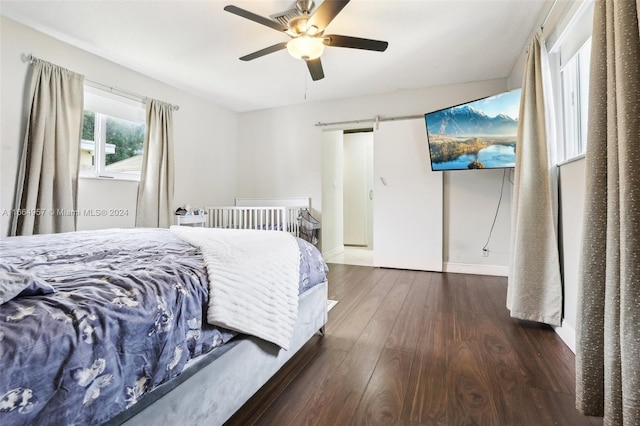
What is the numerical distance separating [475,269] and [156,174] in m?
4.02

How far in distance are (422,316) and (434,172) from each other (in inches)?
82.0

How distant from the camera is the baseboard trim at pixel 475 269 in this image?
3494 mm

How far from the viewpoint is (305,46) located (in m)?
2.16

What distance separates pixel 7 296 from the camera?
1.97ft

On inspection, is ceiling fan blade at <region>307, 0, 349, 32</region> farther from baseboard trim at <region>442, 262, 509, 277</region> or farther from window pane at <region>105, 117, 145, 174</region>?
baseboard trim at <region>442, 262, 509, 277</region>

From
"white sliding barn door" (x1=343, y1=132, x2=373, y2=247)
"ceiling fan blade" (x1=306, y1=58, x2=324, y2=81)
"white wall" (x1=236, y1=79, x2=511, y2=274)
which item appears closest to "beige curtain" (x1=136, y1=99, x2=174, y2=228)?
"white wall" (x1=236, y1=79, x2=511, y2=274)

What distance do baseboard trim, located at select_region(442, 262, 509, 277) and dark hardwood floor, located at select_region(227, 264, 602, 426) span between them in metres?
1.31

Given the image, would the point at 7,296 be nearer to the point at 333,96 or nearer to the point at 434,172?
the point at 434,172

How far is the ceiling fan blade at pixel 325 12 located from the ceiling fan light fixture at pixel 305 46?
0.09 meters

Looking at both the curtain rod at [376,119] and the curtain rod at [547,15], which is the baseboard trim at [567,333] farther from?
the curtain rod at [376,119]

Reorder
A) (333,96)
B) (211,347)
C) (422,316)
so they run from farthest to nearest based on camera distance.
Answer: (333,96) → (422,316) → (211,347)

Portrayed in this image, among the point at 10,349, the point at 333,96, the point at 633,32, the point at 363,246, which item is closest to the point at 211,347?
the point at 10,349

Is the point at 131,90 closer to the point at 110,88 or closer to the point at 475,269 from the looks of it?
the point at 110,88

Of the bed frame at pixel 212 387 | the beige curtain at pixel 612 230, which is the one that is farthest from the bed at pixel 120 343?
the beige curtain at pixel 612 230
